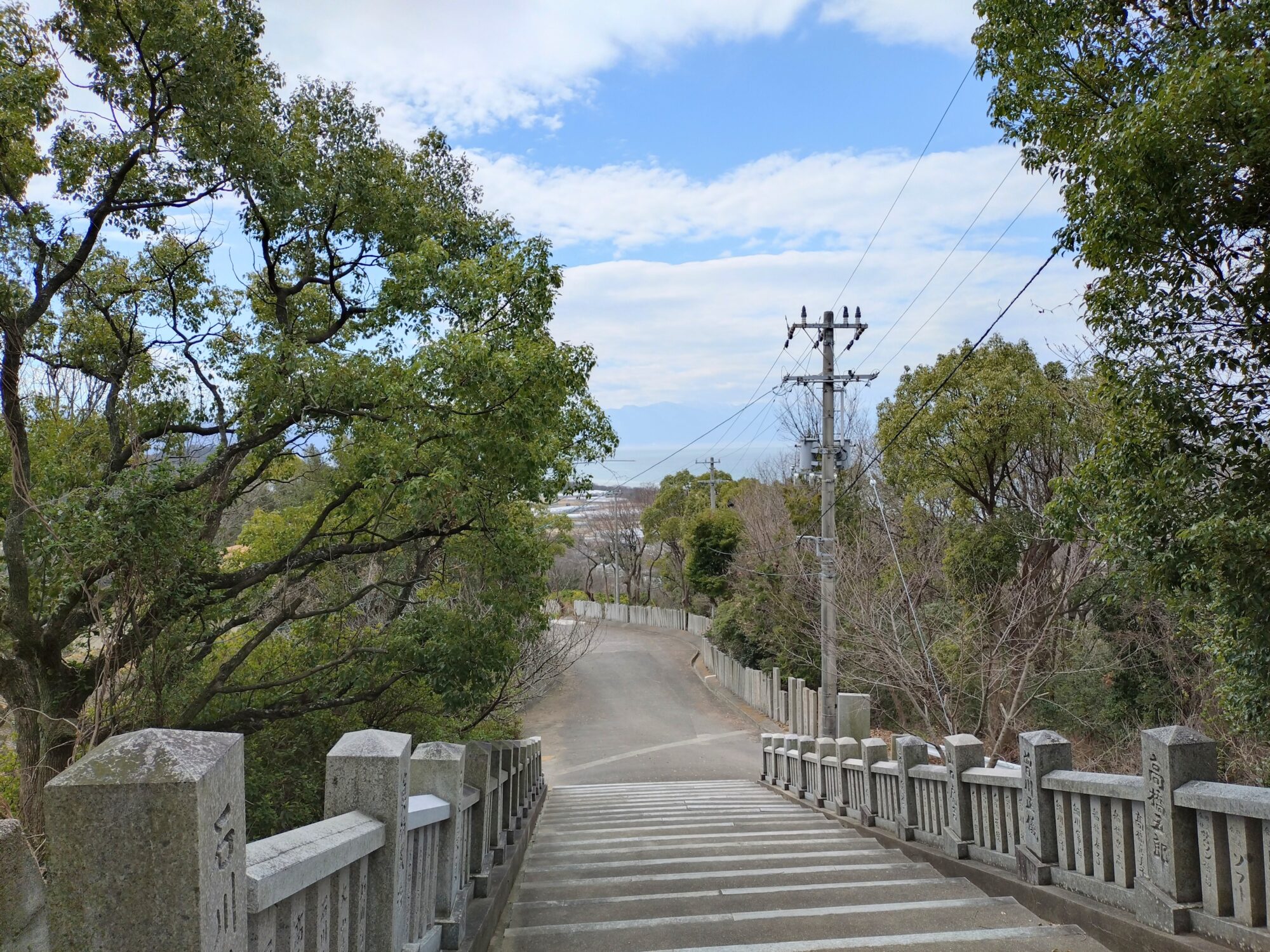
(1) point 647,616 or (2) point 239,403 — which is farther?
(1) point 647,616

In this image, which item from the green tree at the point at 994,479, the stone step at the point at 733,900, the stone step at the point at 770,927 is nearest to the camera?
the stone step at the point at 770,927

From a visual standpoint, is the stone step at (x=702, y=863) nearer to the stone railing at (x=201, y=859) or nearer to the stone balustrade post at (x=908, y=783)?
the stone balustrade post at (x=908, y=783)

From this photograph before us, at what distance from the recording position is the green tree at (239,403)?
7.92 m

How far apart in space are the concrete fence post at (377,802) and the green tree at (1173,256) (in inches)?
169

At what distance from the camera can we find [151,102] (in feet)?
28.0

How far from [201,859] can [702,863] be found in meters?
6.51

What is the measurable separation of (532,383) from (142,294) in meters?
4.97


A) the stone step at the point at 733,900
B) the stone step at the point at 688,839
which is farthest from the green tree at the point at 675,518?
the stone step at the point at 733,900

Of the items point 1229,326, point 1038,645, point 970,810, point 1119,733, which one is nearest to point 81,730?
point 970,810

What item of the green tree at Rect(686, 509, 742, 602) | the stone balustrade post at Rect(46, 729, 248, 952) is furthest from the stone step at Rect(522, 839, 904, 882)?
the green tree at Rect(686, 509, 742, 602)

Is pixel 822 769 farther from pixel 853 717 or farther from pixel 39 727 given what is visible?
pixel 39 727

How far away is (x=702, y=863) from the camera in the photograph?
25.2 feet

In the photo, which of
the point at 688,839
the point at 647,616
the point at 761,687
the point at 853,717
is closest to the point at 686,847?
the point at 688,839

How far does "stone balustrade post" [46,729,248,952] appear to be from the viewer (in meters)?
1.79
